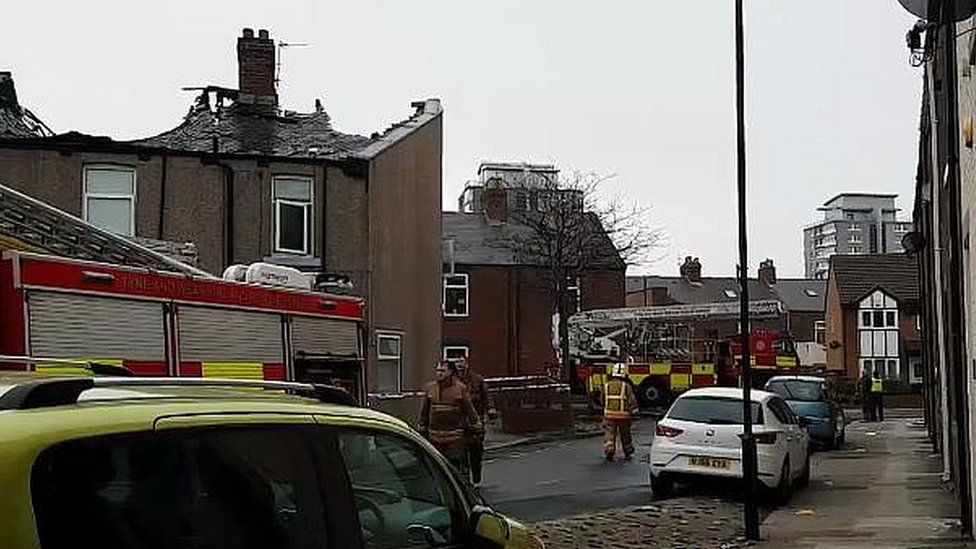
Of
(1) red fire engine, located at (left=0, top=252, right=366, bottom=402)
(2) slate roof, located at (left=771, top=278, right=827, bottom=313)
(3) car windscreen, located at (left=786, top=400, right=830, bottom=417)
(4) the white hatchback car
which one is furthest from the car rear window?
(2) slate roof, located at (left=771, top=278, right=827, bottom=313)

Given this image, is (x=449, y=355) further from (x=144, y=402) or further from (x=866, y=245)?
(x=866, y=245)

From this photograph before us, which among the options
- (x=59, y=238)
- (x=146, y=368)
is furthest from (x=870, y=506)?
(x=59, y=238)

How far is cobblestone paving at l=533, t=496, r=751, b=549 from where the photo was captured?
1321 centimetres

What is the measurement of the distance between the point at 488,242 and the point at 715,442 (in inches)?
1519

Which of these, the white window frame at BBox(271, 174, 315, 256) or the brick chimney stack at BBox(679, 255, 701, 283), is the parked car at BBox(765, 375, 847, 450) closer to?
the white window frame at BBox(271, 174, 315, 256)

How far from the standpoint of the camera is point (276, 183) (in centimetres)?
2714

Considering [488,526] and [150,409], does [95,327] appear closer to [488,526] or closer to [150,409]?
[488,526]

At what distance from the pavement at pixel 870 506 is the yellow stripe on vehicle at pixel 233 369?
5098 millimetres

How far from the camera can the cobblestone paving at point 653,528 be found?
43.3 ft

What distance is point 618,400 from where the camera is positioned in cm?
2283

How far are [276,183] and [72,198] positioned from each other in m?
3.87

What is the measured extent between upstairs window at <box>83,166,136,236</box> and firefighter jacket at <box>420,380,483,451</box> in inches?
492

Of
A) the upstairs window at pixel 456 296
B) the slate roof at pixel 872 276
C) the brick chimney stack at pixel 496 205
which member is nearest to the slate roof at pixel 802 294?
the slate roof at pixel 872 276

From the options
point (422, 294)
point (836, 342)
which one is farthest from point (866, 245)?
point (422, 294)
